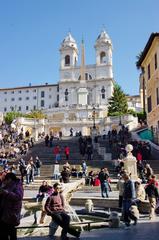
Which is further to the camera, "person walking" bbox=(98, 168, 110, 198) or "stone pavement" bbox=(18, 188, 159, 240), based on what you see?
"person walking" bbox=(98, 168, 110, 198)

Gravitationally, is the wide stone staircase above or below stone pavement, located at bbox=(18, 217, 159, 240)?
above

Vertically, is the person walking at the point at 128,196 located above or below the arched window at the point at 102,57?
below

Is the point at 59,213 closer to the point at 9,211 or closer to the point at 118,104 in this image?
the point at 9,211

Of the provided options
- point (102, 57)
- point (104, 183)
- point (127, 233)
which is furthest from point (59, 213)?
point (102, 57)

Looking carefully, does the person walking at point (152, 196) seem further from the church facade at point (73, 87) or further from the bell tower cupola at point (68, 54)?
the bell tower cupola at point (68, 54)

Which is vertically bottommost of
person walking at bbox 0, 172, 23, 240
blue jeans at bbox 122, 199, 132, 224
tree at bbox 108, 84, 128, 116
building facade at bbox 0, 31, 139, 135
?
blue jeans at bbox 122, 199, 132, 224

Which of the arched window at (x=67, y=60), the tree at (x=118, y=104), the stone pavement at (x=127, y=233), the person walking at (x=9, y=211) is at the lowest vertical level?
the stone pavement at (x=127, y=233)

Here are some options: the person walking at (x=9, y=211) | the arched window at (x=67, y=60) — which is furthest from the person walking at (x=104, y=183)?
the arched window at (x=67, y=60)

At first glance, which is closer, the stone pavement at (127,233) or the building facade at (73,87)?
the stone pavement at (127,233)

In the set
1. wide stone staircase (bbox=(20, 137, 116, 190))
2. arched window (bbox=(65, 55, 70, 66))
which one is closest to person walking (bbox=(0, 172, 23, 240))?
wide stone staircase (bbox=(20, 137, 116, 190))

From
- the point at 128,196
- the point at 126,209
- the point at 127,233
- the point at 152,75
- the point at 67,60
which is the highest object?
the point at 67,60

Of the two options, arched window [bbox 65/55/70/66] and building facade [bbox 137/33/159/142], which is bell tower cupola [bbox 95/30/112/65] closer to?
arched window [bbox 65/55/70/66]

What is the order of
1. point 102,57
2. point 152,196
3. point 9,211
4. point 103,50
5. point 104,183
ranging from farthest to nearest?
point 102,57
point 103,50
point 104,183
point 152,196
point 9,211

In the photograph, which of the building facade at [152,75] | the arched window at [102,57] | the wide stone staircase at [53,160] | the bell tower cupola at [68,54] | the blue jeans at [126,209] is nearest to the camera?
the blue jeans at [126,209]
